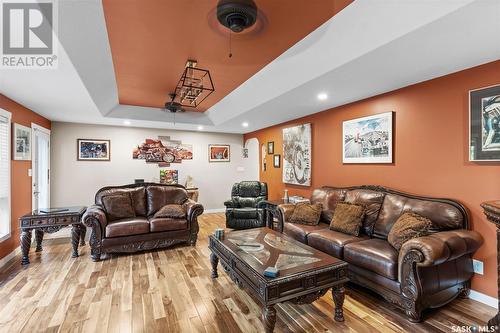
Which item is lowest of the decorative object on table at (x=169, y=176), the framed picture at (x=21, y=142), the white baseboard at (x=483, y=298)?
the white baseboard at (x=483, y=298)

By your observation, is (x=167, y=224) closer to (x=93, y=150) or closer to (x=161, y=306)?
(x=161, y=306)

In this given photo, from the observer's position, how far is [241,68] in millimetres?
3195

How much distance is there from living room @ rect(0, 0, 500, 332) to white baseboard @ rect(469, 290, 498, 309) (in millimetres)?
10

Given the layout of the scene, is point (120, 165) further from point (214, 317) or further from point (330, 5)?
point (330, 5)

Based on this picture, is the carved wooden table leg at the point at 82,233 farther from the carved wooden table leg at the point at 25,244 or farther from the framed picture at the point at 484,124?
the framed picture at the point at 484,124

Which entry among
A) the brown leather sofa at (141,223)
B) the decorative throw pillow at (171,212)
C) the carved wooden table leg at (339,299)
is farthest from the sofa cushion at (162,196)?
the carved wooden table leg at (339,299)

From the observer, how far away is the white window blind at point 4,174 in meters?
3.26

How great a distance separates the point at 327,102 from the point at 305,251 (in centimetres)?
250

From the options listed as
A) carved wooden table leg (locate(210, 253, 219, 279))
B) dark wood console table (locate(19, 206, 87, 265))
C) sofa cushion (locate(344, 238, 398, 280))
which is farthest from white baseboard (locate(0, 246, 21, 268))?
sofa cushion (locate(344, 238, 398, 280))

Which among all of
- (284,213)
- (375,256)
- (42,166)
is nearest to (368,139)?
(284,213)

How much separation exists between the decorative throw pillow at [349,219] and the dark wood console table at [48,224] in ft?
12.5

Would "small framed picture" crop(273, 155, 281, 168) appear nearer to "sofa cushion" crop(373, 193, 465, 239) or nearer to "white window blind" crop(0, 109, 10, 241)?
"sofa cushion" crop(373, 193, 465, 239)

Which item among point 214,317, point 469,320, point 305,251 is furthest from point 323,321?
point 469,320

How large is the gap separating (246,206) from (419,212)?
3324 mm
